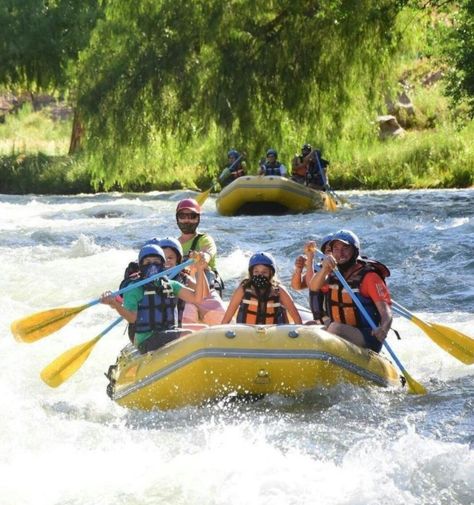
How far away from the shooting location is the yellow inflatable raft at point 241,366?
7039 mm

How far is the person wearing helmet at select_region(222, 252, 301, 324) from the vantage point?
7680 millimetres

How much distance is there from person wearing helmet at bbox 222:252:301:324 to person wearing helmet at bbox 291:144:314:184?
10.6m

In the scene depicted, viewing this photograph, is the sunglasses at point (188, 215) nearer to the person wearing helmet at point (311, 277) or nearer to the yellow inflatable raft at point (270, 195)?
the person wearing helmet at point (311, 277)

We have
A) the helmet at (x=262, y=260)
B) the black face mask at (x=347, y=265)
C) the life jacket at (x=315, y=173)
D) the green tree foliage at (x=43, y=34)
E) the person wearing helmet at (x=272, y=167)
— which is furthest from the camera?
the green tree foliage at (x=43, y=34)

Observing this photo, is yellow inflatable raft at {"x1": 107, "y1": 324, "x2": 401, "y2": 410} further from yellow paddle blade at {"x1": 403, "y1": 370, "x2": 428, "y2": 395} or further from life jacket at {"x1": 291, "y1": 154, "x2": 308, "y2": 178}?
life jacket at {"x1": 291, "y1": 154, "x2": 308, "y2": 178}

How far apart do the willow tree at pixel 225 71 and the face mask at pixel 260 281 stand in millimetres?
10730

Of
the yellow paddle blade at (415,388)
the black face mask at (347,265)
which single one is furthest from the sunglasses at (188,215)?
the yellow paddle blade at (415,388)

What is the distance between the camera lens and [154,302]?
296 inches

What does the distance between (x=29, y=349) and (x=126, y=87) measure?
378 inches

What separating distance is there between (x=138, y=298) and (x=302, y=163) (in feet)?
36.3

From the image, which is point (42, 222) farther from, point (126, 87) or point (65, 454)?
point (65, 454)

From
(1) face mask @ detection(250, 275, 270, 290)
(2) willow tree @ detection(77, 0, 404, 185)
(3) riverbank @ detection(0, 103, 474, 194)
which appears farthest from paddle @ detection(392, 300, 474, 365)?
(3) riverbank @ detection(0, 103, 474, 194)

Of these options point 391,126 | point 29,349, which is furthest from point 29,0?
point 29,349

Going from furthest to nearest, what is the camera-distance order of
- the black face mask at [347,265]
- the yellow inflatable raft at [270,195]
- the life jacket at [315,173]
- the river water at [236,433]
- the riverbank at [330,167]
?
the riverbank at [330,167] < the life jacket at [315,173] < the yellow inflatable raft at [270,195] < the black face mask at [347,265] < the river water at [236,433]
